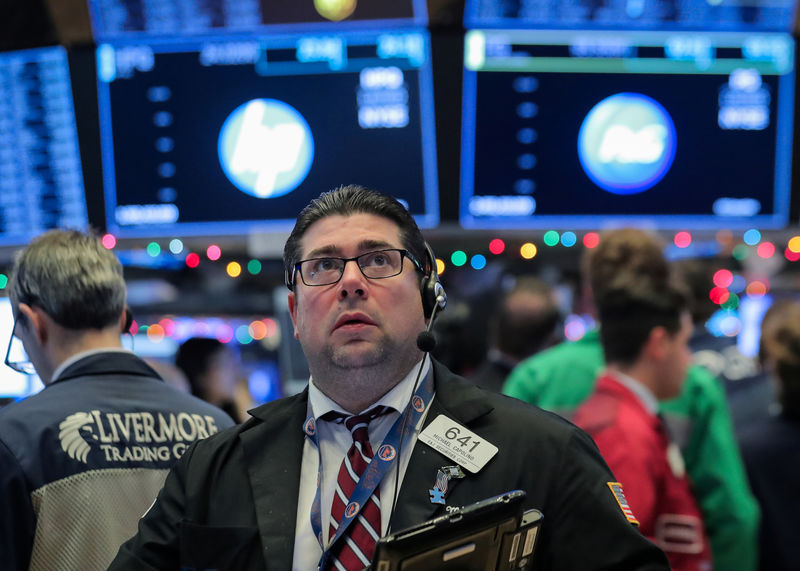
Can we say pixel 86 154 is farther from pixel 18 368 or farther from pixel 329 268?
pixel 329 268

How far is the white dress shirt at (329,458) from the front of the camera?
1671 millimetres

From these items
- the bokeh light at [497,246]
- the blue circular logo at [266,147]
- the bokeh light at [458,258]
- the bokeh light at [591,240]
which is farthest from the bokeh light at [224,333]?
the bokeh light at [591,240]

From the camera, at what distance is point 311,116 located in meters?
3.02

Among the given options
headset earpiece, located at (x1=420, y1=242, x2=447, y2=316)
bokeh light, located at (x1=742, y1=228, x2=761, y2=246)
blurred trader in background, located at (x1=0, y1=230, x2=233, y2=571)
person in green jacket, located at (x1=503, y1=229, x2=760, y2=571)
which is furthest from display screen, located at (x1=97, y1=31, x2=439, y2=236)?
headset earpiece, located at (x1=420, y1=242, x2=447, y2=316)

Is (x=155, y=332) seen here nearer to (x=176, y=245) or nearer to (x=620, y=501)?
(x=176, y=245)

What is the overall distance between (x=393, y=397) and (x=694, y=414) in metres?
1.43

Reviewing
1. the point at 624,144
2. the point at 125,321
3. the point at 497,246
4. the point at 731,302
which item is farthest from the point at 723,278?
the point at 125,321

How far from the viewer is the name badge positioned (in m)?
1.66

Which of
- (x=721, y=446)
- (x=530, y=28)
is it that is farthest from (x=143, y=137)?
(x=721, y=446)

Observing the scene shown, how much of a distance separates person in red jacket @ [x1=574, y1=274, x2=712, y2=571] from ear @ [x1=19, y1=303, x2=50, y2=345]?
1.40m

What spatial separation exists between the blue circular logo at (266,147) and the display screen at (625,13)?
0.66 m

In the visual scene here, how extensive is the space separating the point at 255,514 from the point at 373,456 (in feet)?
0.79

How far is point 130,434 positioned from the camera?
2.18 meters

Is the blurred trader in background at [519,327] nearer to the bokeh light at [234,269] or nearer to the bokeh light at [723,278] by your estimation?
the bokeh light at [723,278]
